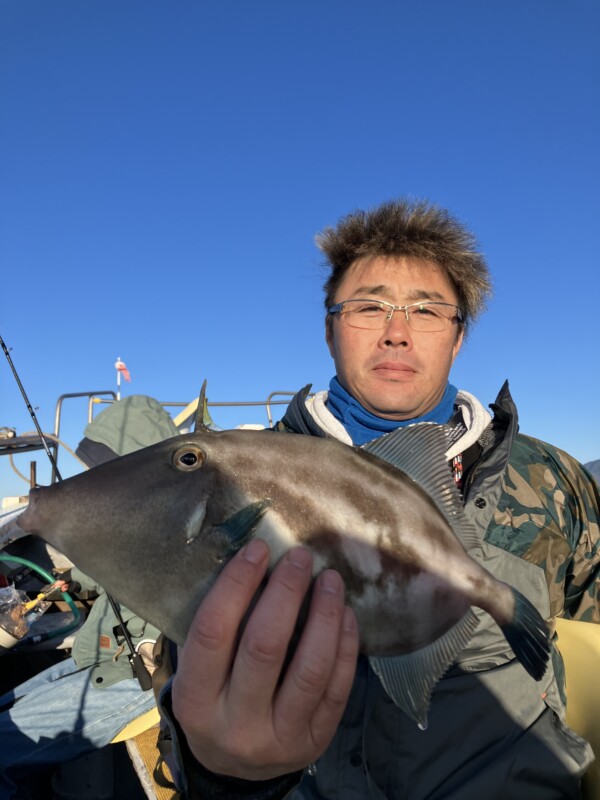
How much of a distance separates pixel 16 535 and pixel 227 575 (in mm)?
5656

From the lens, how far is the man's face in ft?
9.08

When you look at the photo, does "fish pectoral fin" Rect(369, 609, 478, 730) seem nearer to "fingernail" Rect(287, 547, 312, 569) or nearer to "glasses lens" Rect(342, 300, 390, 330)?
"fingernail" Rect(287, 547, 312, 569)

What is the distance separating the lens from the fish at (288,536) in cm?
138

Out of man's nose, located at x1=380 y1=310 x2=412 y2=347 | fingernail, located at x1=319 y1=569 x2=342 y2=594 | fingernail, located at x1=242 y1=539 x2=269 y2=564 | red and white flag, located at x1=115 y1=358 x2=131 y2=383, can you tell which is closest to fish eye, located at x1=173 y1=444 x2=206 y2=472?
fingernail, located at x1=242 y1=539 x2=269 y2=564

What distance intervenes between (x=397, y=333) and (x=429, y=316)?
0.91 feet

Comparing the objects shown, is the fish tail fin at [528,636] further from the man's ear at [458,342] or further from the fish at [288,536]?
the man's ear at [458,342]

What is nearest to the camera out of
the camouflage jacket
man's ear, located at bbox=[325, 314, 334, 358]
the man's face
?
the camouflage jacket

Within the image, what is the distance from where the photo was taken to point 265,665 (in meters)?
1.29

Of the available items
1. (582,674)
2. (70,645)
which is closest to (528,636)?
(582,674)

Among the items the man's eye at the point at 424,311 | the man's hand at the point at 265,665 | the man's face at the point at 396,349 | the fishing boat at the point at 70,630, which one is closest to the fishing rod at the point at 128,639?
the fishing boat at the point at 70,630

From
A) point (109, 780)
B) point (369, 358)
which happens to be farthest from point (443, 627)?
point (109, 780)

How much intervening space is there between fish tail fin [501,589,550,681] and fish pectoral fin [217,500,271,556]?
0.78 meters

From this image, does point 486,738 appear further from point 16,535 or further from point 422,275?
point 16,535

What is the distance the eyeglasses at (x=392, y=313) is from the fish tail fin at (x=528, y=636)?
169cm
